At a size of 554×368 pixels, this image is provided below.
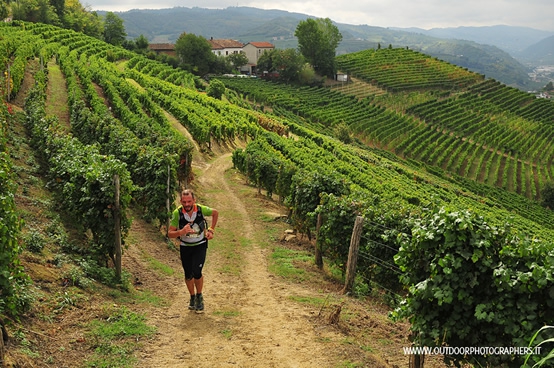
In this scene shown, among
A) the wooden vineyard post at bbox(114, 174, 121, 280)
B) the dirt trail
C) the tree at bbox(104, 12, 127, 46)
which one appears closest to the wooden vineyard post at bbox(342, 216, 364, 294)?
the dirt trail

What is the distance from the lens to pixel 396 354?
27.3 ft

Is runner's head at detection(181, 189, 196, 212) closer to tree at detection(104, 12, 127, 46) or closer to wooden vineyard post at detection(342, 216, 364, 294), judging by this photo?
wooden vineyard post at detection(342, 216, 364, 294)

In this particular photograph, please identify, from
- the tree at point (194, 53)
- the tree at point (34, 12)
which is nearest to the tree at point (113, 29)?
the tree at point (194, 53)

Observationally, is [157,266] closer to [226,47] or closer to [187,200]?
[187,200]

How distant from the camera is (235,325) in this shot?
932cm

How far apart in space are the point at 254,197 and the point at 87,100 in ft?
63.3

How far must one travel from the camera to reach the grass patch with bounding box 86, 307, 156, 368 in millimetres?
7410

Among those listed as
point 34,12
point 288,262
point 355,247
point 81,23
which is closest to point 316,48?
point 81,23

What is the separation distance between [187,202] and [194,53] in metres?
99.2

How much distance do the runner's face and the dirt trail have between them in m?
2.31

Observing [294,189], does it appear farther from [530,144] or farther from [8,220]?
[530,144]

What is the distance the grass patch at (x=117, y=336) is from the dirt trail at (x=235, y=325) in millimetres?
268

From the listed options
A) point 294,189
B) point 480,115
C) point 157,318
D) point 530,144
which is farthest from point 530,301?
point 480,115

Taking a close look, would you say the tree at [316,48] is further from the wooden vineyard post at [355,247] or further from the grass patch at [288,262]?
the wooden vineyard post at [355,247]
